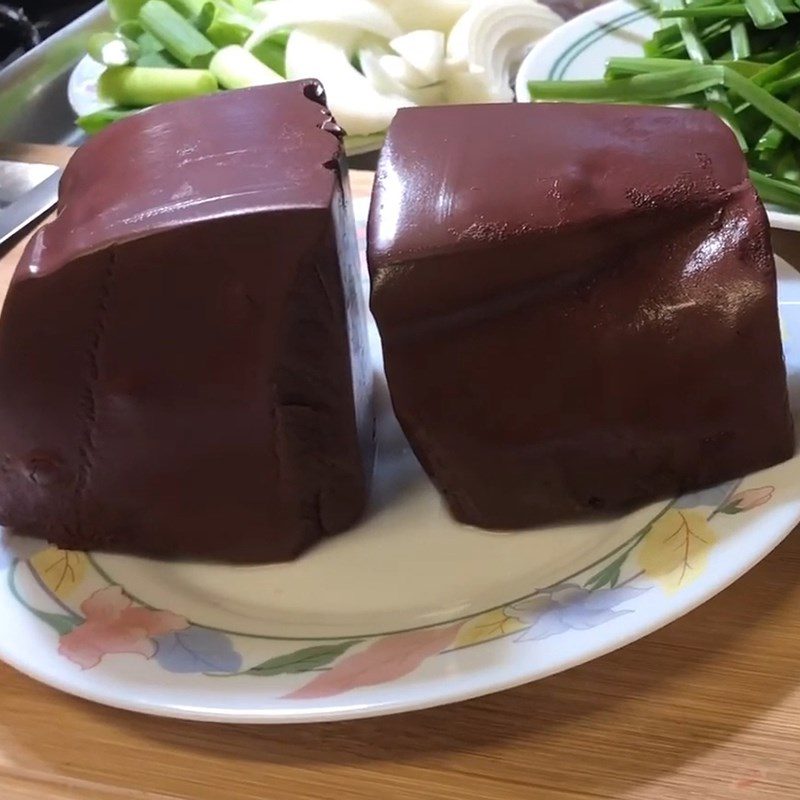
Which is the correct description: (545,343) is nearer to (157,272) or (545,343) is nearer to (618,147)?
(618,147)

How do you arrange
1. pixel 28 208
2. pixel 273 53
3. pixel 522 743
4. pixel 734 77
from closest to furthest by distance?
pixel 522 743
pixel 734 77
pixel 28 208
pixel 273 53

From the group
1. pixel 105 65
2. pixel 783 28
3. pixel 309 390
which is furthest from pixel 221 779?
pixel 105 65

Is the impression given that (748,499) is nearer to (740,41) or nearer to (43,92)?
(740,41)

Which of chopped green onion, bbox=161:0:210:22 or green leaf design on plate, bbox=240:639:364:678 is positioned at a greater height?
chopped green onion, bbox=161:0:210:22

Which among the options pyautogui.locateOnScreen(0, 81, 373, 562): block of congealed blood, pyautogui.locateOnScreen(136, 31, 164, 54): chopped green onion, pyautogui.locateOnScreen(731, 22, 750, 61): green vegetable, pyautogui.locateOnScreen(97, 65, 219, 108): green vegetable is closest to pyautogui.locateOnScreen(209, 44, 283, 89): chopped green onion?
pyautogui.locateOnScreen(97, 65, 219, 108): green vegetable

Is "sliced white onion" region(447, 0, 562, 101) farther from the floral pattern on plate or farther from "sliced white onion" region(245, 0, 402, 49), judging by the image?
the floral pattern on plate

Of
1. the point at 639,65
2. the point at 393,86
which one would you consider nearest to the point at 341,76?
the point at 393,86
